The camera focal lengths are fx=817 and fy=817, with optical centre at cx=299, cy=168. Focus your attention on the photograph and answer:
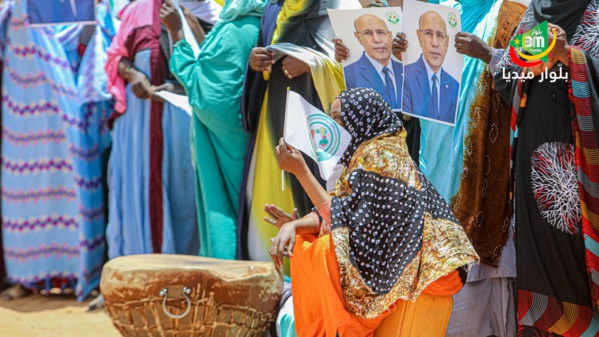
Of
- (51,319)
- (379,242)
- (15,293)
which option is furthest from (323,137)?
(15,293)

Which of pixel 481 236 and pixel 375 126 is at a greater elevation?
pixel 375 126

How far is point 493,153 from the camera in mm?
4148

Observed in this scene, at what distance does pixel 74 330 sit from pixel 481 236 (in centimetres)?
283

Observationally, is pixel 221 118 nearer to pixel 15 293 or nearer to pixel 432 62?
pixel 432 62

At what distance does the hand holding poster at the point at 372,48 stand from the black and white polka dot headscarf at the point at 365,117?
0.88 meters

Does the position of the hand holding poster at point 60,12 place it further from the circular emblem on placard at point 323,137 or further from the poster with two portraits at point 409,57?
the circular emblem on placard at point 323,137

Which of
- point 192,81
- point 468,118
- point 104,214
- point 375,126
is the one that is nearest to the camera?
point 375,126

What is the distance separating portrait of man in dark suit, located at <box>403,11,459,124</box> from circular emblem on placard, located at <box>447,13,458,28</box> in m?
0.04

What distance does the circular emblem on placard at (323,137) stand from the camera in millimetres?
4164

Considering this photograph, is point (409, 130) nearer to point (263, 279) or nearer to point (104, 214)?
point (263, 279)

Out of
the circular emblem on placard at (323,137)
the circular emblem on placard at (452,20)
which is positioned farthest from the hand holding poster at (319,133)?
the circular emblem on placard at (452,20)

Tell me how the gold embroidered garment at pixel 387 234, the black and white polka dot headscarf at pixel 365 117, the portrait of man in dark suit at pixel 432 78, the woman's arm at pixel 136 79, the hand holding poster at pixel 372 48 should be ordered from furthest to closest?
the woman's arm at pixel 136 79 → the hand holding poster at pixel 372 48 → the portrait of man in dark suit at pixel 432 78 → the black and white polka dot headscarf at pixel 365 117 → the gold embroidered garment at pixel 387 234

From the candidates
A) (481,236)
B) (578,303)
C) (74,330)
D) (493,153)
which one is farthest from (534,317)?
(74,330)

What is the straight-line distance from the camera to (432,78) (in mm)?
4117
